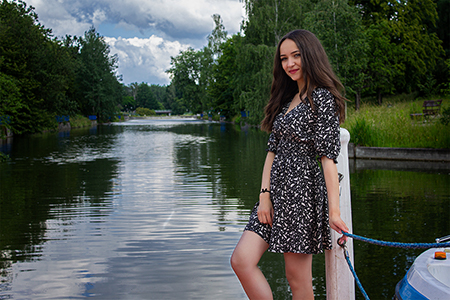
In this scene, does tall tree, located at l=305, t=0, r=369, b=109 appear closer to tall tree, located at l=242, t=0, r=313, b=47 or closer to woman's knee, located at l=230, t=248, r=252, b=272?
tall tree, located at l=242, t=0, r=313, b=47

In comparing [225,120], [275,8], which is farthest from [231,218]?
[225,120]

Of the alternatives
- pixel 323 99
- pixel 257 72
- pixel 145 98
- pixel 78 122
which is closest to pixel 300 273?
pixel 323 99

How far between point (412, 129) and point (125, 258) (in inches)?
455

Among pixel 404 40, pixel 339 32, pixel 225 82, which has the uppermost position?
pixel 404 40

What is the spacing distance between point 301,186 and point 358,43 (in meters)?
21.9

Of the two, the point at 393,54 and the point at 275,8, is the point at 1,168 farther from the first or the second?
the point at 393,54

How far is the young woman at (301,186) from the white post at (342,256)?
4.8 inches

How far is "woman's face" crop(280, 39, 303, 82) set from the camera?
2.62 meters

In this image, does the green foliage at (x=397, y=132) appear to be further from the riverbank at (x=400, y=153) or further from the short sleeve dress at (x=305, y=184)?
the short sleeve dress at (x=305, y=184)

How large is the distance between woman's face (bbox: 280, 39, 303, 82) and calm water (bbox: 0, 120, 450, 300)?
206 centimetres

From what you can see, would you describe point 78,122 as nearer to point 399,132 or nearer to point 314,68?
point 399,132

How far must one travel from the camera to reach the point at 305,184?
246 centimetres

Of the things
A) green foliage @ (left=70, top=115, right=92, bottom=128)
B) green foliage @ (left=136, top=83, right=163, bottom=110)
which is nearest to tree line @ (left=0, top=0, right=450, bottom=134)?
green foliage @ (left=70, top=115, right=92, bottom=128)

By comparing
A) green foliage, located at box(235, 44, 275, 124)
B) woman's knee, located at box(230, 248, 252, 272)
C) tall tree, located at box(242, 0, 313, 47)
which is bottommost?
woman's knee, located at box(230, 248, 252, 272)
